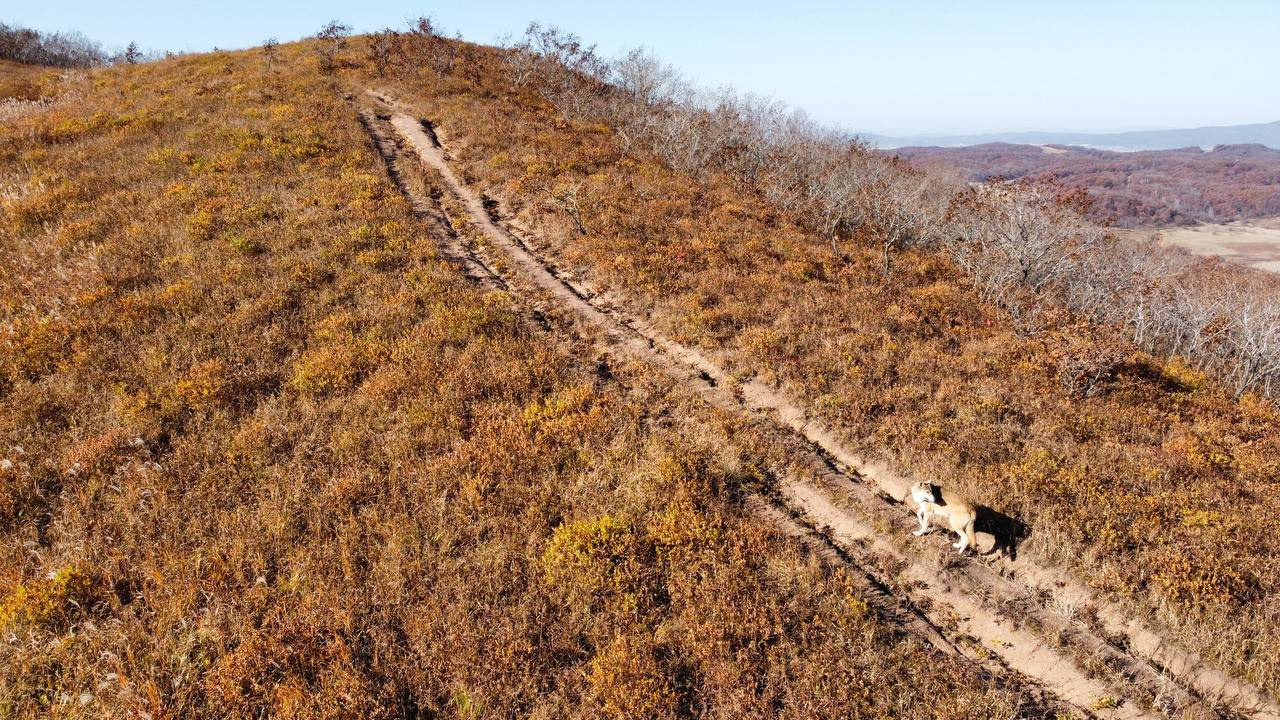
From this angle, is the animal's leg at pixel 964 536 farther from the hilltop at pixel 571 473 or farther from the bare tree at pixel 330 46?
the bare tree at pixel 330 46

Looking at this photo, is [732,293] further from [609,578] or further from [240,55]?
[240,55]

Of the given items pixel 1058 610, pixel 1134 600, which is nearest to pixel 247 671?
pixel 1058 610

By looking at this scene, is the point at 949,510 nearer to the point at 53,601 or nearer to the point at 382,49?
the point at 53,601

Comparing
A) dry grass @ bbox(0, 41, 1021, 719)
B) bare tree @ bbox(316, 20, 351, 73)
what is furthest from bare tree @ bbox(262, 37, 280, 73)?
dry grass @ bbox(0, 41, 1021, 719)

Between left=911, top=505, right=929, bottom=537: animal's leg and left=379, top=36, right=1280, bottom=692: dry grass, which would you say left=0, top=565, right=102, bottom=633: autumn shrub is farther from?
left=379, top=36, right=1280, bottom=692: dry grass

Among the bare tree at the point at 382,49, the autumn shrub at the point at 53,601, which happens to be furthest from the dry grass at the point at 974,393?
the bare tree at the point at 382,49
